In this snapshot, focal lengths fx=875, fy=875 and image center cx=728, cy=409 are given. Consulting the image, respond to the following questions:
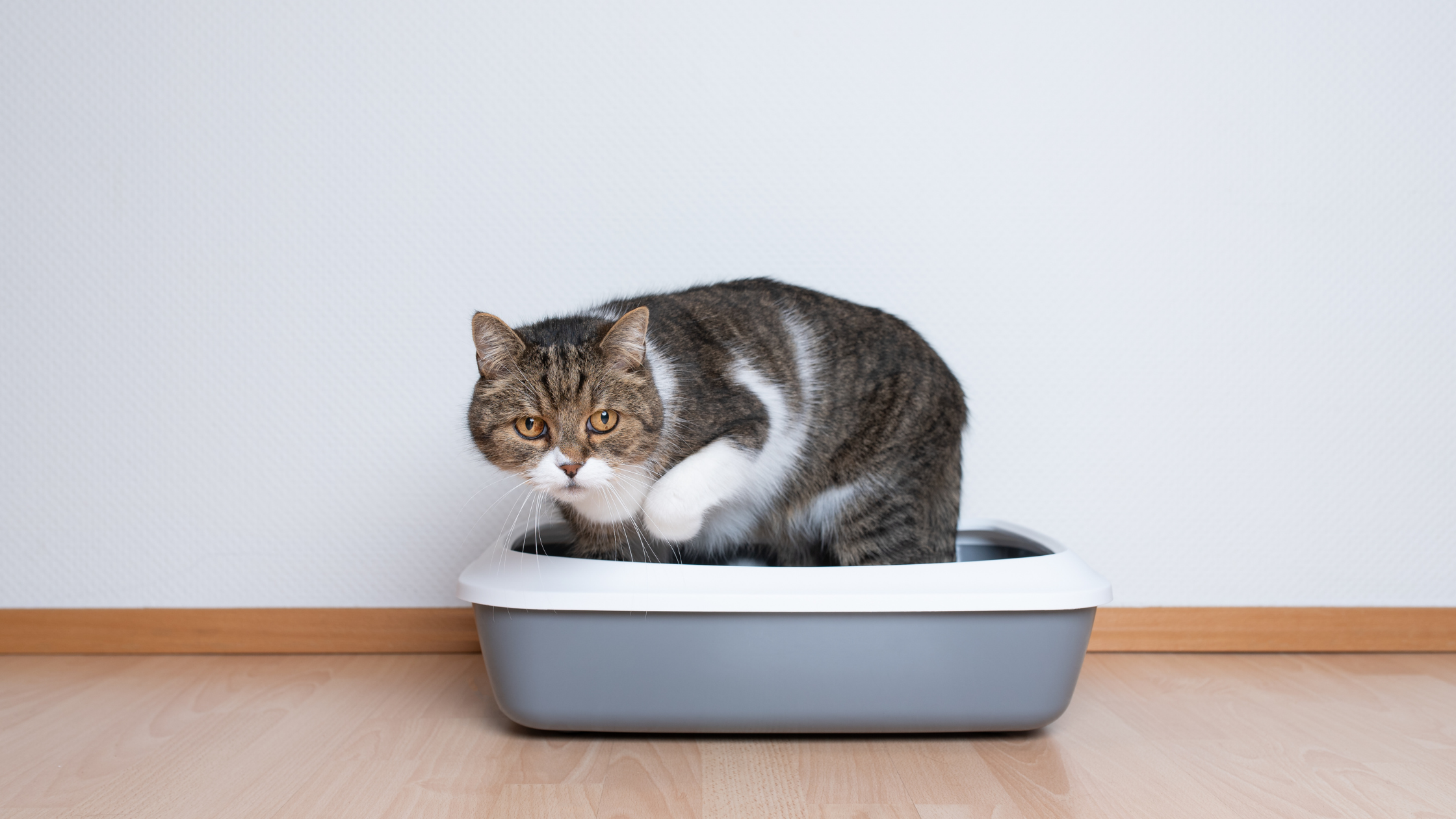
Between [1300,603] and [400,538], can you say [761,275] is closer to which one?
[400,538]

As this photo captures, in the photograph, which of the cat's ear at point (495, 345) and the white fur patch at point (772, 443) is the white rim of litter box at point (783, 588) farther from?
the cat's ear at point (495, 345)

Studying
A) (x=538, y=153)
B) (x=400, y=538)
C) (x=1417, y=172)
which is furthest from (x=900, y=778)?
(x=1417, y=172)

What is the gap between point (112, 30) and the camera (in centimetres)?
163

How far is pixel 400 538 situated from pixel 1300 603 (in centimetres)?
177

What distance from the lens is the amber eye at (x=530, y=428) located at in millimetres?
1147

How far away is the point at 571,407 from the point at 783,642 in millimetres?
414

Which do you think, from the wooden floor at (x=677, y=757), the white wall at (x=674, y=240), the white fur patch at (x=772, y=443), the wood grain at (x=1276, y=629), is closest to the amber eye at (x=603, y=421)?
the white fur patch at (x=772, y=443)

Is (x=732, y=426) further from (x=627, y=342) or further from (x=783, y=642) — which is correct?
(x=783, y=642)

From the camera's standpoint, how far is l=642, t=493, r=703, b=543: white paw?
3.74 feet

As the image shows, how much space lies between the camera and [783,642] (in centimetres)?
115

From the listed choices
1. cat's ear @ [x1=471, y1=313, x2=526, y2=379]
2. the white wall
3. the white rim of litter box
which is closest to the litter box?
the white rim of litter box

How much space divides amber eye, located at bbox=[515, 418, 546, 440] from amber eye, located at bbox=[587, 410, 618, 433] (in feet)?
0.20

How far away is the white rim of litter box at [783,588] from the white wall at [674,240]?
1.80 feet

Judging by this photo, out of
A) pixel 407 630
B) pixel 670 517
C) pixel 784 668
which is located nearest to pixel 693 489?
pixel 670 517
